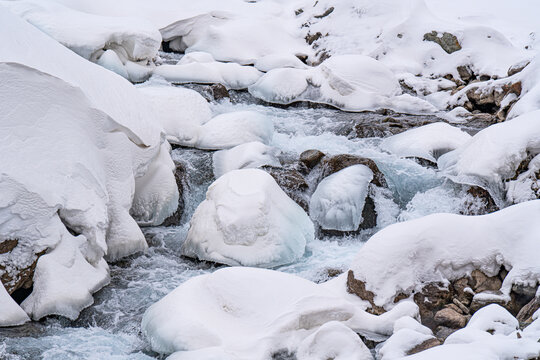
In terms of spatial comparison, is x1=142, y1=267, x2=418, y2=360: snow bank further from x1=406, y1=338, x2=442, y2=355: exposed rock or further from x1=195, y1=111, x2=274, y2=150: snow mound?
x1=195, y1=111, x2=274, y2=150: snow mound

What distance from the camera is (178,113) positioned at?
8867 mm

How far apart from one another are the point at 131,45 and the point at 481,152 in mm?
7041

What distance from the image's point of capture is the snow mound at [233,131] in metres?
8.59

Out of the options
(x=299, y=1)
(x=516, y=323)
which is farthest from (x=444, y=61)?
(x=516, y=323)

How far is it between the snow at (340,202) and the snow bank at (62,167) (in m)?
2.08

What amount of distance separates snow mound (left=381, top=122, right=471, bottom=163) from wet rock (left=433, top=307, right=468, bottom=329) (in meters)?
4.17

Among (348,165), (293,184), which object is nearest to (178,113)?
(293,184)

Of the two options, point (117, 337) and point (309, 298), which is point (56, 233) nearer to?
point (117, 337)

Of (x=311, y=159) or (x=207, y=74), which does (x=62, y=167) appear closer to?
(x=311, y=159)

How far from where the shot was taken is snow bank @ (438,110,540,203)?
7.07 metres

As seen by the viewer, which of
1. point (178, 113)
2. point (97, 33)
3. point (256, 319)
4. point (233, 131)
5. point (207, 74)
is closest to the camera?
point (256, 319)

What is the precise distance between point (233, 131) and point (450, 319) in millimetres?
5012

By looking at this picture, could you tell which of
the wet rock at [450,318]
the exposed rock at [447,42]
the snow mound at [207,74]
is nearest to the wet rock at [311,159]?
the wet rock at [450,318]

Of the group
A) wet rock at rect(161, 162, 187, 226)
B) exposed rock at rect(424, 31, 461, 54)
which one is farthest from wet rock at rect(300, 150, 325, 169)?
exposed rock at rect(424, 31, 461, 54)
